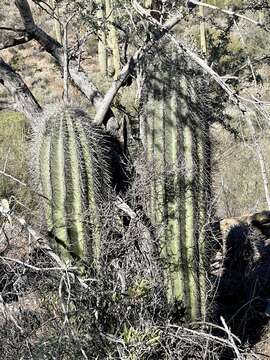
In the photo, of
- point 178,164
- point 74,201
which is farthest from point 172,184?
point 74,201

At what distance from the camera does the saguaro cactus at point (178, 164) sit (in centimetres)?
390

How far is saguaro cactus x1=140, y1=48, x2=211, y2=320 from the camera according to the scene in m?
3.90

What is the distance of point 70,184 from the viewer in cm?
367

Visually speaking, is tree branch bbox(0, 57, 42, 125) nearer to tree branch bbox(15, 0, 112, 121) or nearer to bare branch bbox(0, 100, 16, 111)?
bare branch bbox(0, 100, 16, 111)

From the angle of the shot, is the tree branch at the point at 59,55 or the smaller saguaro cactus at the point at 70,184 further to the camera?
the tree branch at the point at 59,55

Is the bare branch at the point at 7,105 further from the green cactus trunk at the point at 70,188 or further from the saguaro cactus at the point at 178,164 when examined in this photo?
the saguaro cactus at the point at 178,164

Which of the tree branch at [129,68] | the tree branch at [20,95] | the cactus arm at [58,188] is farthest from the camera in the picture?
the tree branch at [20,95]

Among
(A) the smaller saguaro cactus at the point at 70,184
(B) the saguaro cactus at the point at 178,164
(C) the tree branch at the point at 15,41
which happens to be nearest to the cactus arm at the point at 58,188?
(A) the smaller saguaro cactus at the point at 70,184

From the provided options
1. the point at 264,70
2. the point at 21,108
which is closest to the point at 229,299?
the point at 21,108

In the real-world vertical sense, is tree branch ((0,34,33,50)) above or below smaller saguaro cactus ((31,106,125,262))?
above

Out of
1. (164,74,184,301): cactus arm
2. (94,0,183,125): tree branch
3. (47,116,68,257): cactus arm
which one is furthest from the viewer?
(94,0,183,125): tree branch

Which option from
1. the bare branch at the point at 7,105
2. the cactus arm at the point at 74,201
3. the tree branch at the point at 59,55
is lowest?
the cactus arm at the point at 74,201

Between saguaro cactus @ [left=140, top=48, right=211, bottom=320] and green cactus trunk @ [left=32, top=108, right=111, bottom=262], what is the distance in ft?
1.21

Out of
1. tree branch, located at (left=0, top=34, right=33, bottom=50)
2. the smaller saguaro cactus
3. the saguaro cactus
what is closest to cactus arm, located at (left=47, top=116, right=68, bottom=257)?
the smaller saguaro cactus
